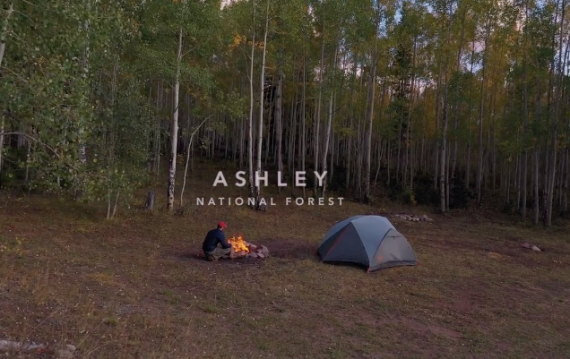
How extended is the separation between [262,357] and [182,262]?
551 centimetres

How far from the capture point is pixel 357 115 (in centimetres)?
2908

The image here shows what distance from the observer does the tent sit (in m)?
11.4

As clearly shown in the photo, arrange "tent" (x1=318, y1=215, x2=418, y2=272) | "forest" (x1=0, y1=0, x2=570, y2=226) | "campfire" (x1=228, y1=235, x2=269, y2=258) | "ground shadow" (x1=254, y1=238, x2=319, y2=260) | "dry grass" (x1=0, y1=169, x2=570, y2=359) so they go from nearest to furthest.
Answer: "forest" (x1=0, y1=0, x2=570, y2=226) → "dry grass" (x1=0, y1=169, x2=570, y2=359) → "tent" (x1=318, y1=215, x2=418, y2=272) → "campfire" (x1=228, y1=235, x2=269, y2=258) → "ground shadow" (x1=254, y1=238, x2=319, y2=260)

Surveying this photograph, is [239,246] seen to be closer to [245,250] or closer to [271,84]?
[245,250]

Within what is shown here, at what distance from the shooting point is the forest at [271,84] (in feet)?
16.7

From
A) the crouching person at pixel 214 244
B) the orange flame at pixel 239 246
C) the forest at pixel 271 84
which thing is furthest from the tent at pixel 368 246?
the forest at pixel 271 84

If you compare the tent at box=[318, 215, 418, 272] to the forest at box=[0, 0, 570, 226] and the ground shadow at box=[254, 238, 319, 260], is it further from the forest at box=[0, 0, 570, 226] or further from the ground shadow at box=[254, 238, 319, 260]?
the forest at box=[0, 0, 570, 226]

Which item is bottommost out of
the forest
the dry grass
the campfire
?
the dry grass

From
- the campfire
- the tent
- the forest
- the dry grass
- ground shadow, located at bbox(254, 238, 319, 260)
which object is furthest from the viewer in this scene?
ground shadow, located at bbox(254, 238, 319, 260)

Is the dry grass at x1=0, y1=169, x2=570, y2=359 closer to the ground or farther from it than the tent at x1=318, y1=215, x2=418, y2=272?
closer to the ground

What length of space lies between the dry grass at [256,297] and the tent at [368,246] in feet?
1.07

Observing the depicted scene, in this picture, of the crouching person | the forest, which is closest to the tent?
the crouching person

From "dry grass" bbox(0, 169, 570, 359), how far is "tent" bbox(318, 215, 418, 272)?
327 mm

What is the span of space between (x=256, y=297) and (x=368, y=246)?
3750mm
